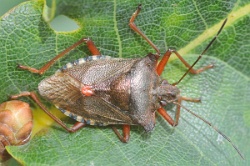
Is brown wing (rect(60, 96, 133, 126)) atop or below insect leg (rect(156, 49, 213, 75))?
below

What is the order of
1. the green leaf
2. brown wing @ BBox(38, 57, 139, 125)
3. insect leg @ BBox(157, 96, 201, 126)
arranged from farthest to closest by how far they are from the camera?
brown wing @ BBox(38, 57, 139, 125) → insect leg @ BBox(157, 96, 201, 126) → the green leaf

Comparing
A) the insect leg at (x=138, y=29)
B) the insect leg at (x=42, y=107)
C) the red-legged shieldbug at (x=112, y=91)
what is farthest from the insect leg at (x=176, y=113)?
the insect leg at (x=42, y=107)

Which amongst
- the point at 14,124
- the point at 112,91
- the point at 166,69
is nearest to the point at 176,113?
the point at 166,69

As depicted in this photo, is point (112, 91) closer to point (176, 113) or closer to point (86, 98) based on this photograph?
point (86, 98)

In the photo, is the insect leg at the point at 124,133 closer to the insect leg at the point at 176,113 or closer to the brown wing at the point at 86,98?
the brown wing at the point at 86,98

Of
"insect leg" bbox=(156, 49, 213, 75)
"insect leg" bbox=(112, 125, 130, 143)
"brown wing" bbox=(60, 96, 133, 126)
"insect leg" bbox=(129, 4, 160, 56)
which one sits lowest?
"insect leg" bbox=(112, 125, 130, 143)

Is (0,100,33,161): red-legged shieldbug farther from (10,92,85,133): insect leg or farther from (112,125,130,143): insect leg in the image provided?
(112,125,130,143): insect leg

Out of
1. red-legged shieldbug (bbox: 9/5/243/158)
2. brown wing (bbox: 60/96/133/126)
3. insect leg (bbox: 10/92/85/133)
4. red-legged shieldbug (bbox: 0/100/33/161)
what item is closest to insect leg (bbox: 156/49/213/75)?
red-legged shieldbug (bbox: 9/5/243/158)

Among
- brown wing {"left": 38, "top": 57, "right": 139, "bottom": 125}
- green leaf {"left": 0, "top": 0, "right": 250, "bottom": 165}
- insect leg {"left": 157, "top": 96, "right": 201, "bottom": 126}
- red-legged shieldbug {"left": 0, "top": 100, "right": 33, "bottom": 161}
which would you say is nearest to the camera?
green leaf {"left": 0, "top": 0, "right": 250, "bottom": 165}
